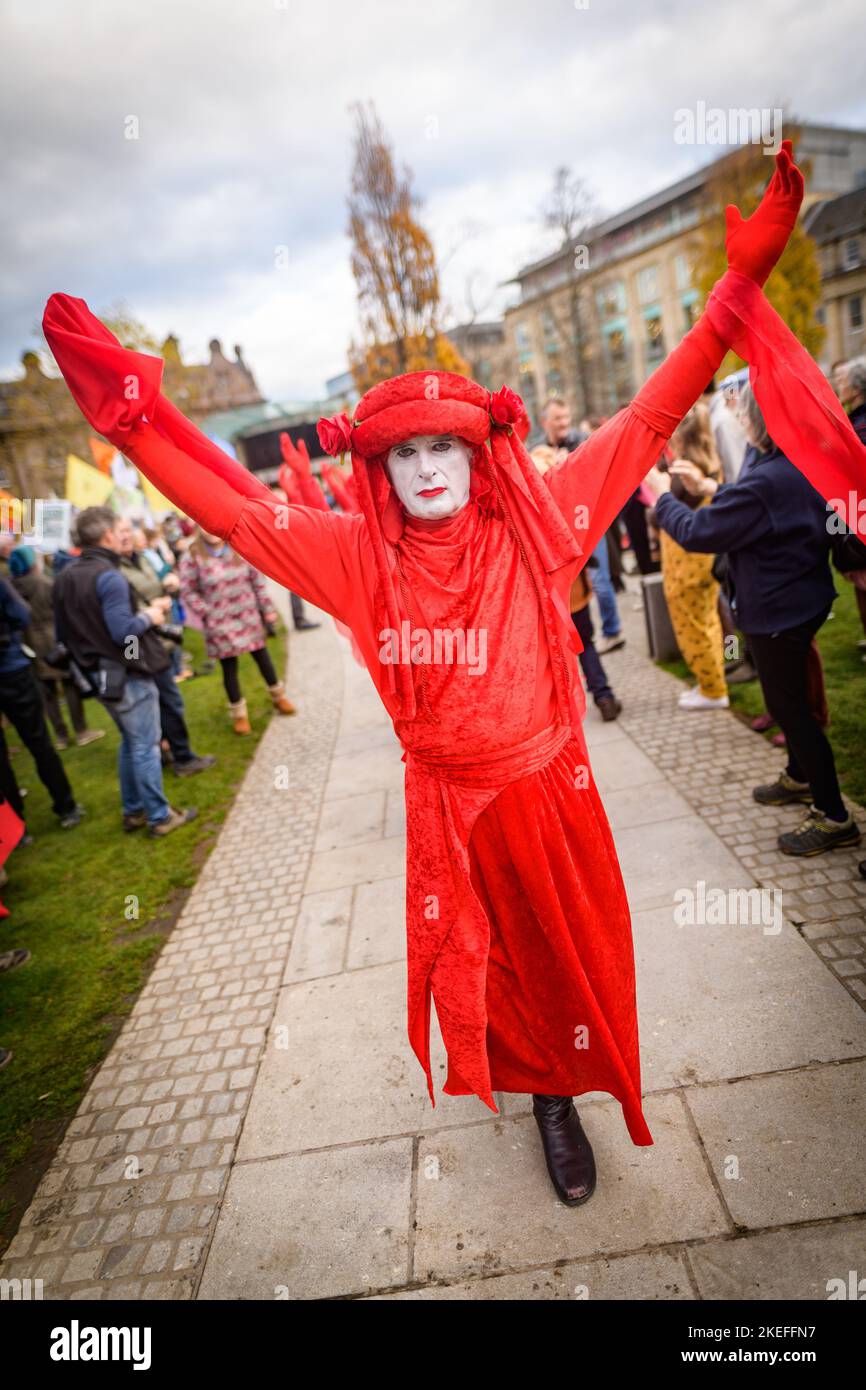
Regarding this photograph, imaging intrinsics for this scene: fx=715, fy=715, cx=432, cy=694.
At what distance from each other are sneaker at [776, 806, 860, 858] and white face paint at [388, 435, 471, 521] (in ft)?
8.89

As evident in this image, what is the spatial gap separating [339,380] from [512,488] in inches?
3476

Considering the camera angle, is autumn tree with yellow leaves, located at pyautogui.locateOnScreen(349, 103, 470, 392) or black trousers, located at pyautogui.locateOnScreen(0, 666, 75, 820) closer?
black trousers, located at pyautogui.locateOnScreen(0, 666, 75, 820)

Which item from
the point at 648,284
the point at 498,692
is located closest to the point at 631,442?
the point at 498,692

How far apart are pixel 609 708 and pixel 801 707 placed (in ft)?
7.62

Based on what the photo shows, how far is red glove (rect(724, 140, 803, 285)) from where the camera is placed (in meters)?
1.71

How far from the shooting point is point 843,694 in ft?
16.8

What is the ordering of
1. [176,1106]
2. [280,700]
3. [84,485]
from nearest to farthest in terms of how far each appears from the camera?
[176,1106], [280,700], [84,485]

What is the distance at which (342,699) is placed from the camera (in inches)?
328

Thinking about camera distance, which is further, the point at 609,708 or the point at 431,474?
the point at 609,708

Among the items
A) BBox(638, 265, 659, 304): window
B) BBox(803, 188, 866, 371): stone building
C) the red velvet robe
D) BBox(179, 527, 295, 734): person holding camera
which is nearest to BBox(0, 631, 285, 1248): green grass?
BBox(179, 527, 295, 734): person holding camera

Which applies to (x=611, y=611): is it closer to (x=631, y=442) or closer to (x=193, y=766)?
(x=193, y=766)

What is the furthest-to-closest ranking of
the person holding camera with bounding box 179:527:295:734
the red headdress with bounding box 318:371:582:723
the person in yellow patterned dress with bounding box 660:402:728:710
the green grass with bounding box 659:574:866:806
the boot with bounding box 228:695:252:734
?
the boot with bounding box 228:695:252:734, the person holding camera with bounding box 179:527:295:734, the person in yellow patterned dress with bounding box 660:402:728:710, the green grass with bounding box 659:574:866:806, the red headdress with bounding box 318:371:582:723

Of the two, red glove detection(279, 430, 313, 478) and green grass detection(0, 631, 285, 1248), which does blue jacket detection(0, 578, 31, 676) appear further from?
red glove detection(279, 430, 313, 478)
